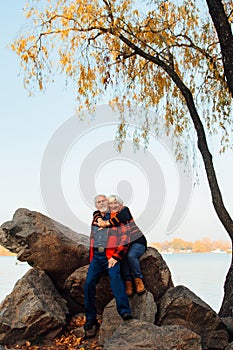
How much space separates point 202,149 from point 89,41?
9.58ft

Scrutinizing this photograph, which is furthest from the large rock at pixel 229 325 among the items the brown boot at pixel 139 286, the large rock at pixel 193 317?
the brown boot at pixel 139 286

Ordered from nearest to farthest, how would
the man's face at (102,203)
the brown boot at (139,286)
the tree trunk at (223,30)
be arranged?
1. the brown boot at (139,286)
2. the man's face at (102,203)
3. the tree trunk at (223,30)

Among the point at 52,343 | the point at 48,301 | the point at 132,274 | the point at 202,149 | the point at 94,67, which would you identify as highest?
the point at 94,67

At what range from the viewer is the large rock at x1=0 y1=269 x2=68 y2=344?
638 centimetres

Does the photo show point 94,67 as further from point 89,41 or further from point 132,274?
point 132,274

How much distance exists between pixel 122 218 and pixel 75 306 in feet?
6.11

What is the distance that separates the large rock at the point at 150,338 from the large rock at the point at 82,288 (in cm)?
91

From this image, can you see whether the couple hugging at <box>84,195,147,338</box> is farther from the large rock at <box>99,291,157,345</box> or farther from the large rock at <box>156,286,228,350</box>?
the large rock at <box>156,286,228,350</box>

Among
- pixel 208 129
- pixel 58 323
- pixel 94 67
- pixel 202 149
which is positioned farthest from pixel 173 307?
pixel 94 67

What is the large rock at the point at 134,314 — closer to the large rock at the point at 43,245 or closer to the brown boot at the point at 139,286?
the brown boot at the point at 139,286

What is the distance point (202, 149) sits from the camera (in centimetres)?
786

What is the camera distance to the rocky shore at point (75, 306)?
18.5 feet

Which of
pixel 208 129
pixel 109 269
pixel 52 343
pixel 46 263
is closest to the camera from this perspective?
pixel 109 269

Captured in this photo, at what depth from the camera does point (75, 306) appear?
7.13 meters
